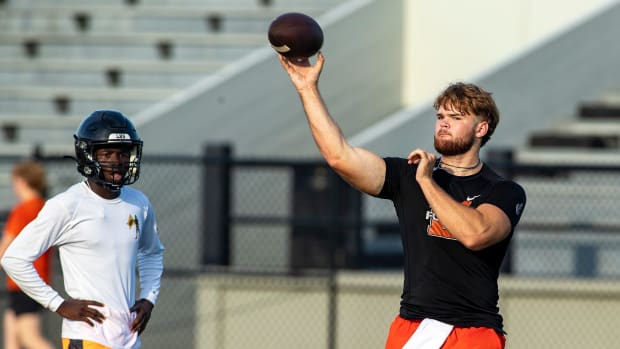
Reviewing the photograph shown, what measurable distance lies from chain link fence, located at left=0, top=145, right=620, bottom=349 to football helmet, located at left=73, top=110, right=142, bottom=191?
4.67 meters

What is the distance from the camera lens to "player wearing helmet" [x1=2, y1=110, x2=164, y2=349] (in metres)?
4.77

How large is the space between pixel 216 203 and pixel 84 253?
195 inches

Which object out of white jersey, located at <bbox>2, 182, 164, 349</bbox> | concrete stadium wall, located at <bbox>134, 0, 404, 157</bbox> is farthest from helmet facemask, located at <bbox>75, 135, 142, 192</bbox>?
concrete stadium wall, located at <bbox>134, 0, 404, 157</bbox>

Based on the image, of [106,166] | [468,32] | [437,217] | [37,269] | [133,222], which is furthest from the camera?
[468,32]

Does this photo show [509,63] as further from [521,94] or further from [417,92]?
[417,92]

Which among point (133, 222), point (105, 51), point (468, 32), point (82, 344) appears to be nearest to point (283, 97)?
point (468, 32)

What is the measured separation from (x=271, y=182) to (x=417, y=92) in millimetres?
3228

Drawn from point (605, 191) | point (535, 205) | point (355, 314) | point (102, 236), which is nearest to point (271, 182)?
point (355, 314)

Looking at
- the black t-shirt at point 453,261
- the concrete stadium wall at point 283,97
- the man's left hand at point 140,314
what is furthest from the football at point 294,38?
the concrete stadium wall at point 283,97

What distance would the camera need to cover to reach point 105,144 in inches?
191

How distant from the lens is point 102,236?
4828mm

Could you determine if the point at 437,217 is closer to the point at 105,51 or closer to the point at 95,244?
the point at 95,244

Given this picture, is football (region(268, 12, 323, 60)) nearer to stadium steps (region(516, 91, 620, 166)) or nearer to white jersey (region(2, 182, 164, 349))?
white jersey (region(2, 182, 164, 349))

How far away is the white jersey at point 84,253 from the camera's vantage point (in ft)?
15.7
